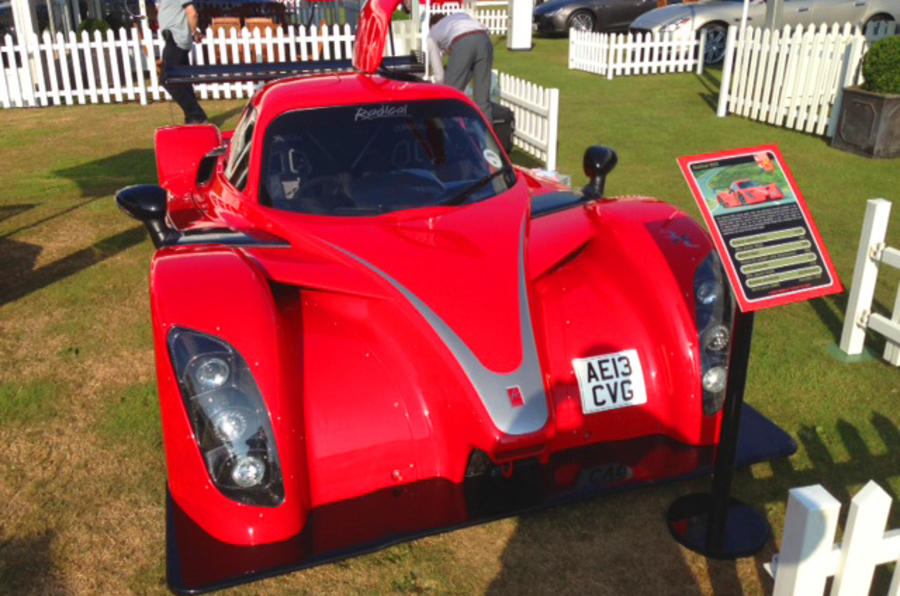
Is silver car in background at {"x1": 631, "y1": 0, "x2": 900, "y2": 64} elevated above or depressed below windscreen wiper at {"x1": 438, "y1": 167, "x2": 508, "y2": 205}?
above

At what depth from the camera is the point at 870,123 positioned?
33.4ft

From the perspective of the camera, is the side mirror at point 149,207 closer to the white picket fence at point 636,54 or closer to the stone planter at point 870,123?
the stone planter at point 870,123

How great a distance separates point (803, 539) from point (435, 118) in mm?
2981

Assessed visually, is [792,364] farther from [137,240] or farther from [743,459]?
[137,240]

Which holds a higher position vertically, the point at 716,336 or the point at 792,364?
the point at 716,336

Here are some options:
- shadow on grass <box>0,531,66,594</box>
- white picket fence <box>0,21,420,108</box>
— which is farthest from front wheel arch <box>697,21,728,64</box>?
shadow on grass <box>0,531,66,594</box>

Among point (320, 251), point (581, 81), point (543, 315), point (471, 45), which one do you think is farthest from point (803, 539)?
point (581, 81)

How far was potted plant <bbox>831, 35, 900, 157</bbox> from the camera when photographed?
32.2ft

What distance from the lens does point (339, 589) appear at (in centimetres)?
321

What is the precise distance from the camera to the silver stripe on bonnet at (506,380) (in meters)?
2.98

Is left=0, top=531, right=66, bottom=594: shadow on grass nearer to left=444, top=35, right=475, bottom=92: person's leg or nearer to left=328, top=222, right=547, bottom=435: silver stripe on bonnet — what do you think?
left=328, top=222, right=547, bottom=435: silver stripe on bonnet

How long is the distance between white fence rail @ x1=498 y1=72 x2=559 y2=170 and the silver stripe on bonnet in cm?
606

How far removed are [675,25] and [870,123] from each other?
831cm

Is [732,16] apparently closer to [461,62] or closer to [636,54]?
[636,54]
